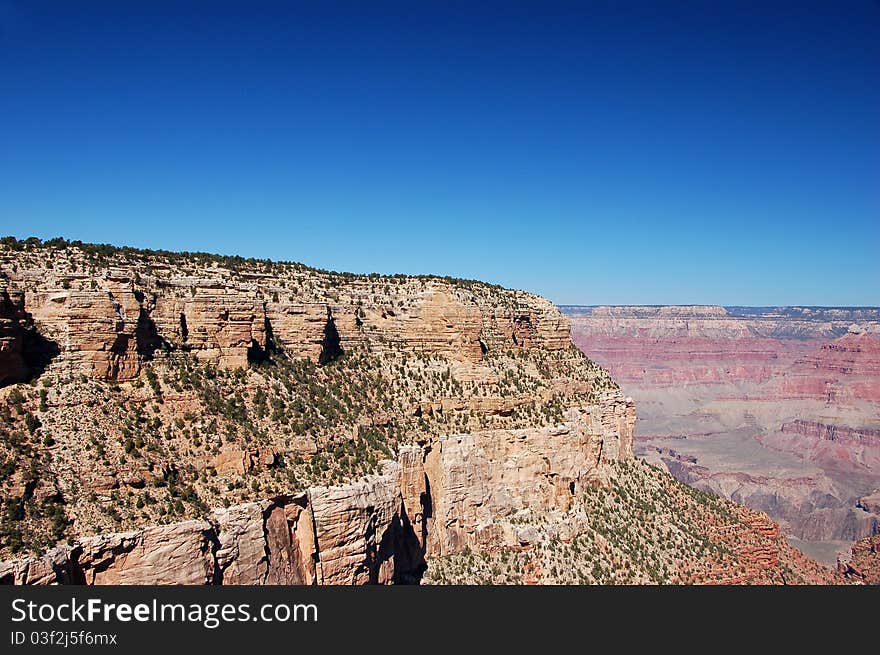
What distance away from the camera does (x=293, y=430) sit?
34.7 meters

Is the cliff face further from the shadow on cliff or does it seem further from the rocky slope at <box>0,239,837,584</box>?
the shadow on cliff

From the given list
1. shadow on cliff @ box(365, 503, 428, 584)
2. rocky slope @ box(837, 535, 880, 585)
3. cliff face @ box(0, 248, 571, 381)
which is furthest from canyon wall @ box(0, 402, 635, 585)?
rocky slope @ box(837, 535, 880, 585)

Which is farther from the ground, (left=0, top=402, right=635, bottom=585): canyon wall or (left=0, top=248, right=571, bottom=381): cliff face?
(left=0, top=248, right=571, bottom=381): cliff face

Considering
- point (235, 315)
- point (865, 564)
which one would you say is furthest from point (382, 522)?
point (865, 564)

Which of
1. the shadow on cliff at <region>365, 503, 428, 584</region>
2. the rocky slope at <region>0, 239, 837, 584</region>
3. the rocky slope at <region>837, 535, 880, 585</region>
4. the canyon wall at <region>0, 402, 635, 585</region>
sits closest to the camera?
the canyon wall at <region>0, 402, 635, 585</region>

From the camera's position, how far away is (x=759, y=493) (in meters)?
164

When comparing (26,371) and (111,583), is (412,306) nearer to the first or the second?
(26,371)

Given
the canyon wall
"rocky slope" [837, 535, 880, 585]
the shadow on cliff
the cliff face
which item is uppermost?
the cliff face

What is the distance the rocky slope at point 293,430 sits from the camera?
25703 millimetres

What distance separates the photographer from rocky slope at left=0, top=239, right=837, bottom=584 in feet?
84.3

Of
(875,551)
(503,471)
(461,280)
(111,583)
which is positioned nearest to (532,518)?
(503,471)

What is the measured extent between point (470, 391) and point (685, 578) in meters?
19.9

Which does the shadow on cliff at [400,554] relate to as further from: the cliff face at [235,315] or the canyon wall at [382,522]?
the cliff face at [235,315]

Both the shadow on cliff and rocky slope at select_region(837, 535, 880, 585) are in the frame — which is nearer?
the shadow on cliff
